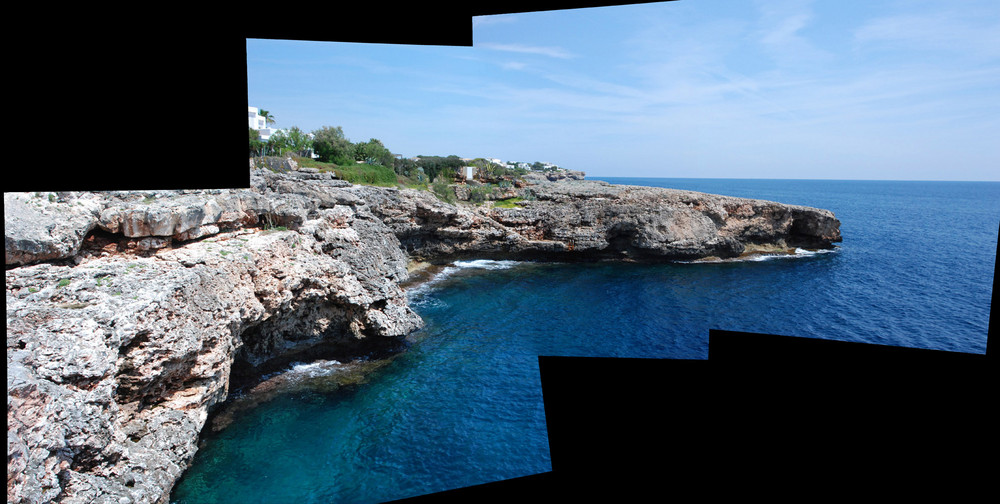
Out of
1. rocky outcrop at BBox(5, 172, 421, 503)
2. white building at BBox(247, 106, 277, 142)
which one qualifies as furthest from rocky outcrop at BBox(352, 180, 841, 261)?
white building at BBox(247, 106, 277, 142)

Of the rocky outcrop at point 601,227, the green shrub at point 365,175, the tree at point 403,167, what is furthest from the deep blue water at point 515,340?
the tree at point 403,167

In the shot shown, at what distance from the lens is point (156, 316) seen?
12070mm

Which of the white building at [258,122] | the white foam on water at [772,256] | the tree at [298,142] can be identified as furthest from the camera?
the white building at [258,122]

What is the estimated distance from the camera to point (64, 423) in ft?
30.2

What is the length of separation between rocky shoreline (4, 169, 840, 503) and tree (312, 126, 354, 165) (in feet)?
75.2

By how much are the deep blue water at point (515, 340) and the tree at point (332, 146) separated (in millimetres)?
18913

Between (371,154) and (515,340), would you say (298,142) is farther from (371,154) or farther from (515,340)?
(515,340)

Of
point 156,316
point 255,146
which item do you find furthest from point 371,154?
point 156,316

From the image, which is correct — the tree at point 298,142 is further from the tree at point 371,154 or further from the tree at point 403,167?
the tree at point 403,167

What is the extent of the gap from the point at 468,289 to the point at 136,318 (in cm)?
2187

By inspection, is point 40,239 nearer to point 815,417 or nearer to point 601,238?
point 815,417

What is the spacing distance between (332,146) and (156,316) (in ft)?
132

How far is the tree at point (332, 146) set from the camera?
1909 inches

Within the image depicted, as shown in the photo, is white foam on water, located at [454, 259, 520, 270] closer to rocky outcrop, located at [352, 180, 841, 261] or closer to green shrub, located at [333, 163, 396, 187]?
rocky outcrop, located at [352, 180, 841, 261]
